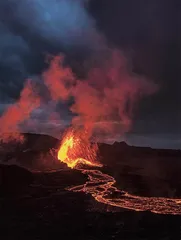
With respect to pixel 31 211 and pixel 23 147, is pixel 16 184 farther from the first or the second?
pixel 23 147

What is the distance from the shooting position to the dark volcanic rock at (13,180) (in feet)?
173

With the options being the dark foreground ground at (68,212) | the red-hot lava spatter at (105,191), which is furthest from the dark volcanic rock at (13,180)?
the red-hot lava spatter at (105,191)

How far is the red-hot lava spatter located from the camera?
145ft

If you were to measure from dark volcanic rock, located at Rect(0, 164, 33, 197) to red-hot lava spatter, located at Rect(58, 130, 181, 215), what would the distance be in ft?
27.4

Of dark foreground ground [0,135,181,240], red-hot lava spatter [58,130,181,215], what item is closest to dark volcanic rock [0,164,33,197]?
dark foreground ground [0,135,181,240]

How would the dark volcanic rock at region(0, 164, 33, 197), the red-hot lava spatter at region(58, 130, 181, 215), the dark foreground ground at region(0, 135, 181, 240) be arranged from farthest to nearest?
the dark volcanic rock at region(0, 164, 33, 197) → the red-hot lava spatter at region(58, 130, 181, 215) → the dark foreground ground at region(0, 135, 181, 240)

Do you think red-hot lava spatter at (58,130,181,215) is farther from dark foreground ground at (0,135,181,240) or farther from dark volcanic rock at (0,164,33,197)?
dark volcanic rock at (0,164,33,197)

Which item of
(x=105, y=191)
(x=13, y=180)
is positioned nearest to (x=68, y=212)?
(x=105, y=191)

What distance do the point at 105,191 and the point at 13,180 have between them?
1556 cm

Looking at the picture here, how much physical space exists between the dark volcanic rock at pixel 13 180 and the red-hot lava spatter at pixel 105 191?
8.35m

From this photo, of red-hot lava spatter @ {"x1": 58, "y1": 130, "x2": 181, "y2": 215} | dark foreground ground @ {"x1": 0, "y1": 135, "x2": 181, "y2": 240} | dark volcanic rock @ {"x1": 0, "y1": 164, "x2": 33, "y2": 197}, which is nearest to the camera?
dark foreground ground @ {"x1": 0, "y1": 135, "x2": 181, "y2": 240}

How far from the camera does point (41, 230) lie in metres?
33.0

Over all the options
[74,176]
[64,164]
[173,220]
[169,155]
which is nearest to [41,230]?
[173,220]

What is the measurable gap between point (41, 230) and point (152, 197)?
22.6m
